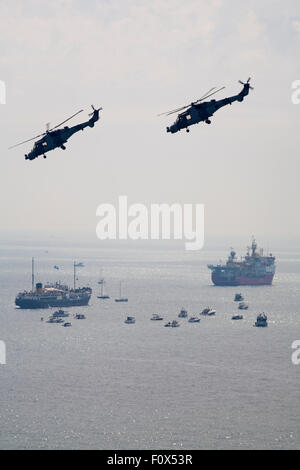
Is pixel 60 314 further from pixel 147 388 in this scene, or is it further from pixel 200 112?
pixel 200 112

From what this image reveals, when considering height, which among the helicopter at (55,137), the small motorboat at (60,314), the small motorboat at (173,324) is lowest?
the small motorboat at (173,324)

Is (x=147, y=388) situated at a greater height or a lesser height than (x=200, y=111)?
lesser

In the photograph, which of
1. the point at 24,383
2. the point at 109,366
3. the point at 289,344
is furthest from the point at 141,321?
the point at 24,383

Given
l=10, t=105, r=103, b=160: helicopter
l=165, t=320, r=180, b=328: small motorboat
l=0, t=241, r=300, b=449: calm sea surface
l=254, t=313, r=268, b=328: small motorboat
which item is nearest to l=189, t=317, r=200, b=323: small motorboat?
l=165, t=320, r=180, b=328: small motorboat

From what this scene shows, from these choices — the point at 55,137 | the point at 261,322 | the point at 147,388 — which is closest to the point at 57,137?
the point at 55,137

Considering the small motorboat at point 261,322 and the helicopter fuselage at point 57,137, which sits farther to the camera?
the small motorboat at point 261,322

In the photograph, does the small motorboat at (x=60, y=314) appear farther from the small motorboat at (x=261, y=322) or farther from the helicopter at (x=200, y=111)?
the helicopter at (x=200, y=111)

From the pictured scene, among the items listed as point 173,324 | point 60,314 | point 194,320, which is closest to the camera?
point 173,324

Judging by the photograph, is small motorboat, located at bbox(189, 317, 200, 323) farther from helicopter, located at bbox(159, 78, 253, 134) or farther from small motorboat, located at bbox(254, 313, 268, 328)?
helicopter, located at bbox(159, 78, 253, 134)

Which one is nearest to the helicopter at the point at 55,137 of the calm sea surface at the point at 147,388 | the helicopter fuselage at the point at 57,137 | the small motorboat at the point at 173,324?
the helicopter fuselage at the point at 57,137

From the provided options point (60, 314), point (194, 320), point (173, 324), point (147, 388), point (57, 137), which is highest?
point (57, 137)
